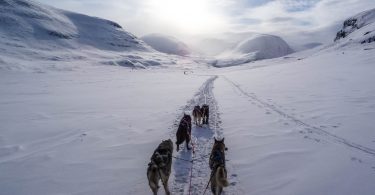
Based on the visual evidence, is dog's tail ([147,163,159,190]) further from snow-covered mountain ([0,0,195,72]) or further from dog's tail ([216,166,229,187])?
snow-covered mountain ([0,0,195,72])

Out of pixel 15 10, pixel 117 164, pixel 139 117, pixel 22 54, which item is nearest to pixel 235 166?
pixel 117 164

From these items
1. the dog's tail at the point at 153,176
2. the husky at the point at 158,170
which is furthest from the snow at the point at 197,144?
the dog's tail at the point at 153,176

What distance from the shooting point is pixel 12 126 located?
11.6m

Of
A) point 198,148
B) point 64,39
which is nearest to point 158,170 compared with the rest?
point 198,148

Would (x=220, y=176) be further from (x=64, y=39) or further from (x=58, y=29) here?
(x=58, y=29)

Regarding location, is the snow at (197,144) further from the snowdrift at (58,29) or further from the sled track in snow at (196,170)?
the snowdrift at (58,29)

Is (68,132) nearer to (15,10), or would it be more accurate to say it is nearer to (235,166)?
(235,166)

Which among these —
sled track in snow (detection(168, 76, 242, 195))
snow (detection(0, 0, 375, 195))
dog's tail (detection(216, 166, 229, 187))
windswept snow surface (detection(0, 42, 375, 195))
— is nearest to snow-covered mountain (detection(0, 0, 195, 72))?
snow (detection(0, 0, 375, 195))

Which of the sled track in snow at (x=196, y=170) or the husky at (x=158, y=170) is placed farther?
the sled track in snow at (x=196, y=170)

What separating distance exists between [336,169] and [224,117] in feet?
23.7

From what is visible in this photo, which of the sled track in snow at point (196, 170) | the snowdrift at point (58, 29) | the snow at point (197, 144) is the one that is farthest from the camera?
the snowdrift at point (58, 29)

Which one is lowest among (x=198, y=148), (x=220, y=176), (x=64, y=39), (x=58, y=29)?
(x=198, y=148)

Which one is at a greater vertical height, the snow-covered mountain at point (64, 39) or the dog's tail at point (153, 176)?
the snow-covered mountain at point (64, 39)

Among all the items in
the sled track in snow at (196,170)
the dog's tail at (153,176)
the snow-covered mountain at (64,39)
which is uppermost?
the snow-covered mountain at (64,39)
